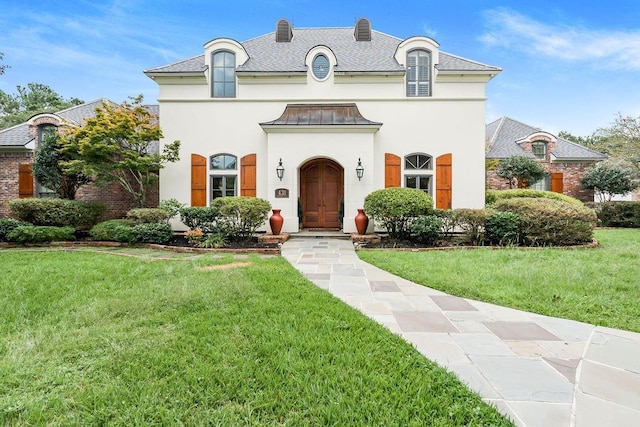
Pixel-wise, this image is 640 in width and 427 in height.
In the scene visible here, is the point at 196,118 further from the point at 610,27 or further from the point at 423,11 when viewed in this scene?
the point at 610,27

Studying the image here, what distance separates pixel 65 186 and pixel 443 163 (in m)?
14.0

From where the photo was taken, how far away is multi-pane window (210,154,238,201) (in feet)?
36.3

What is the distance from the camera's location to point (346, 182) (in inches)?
407

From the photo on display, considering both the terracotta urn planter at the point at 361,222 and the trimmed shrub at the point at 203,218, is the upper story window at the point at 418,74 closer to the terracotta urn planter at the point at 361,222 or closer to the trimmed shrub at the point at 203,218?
the terracotta urn planter at the point at 361,222

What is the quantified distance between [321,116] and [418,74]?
4030 mm

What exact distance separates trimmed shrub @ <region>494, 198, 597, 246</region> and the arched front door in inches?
236

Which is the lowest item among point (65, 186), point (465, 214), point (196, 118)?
point (465, 214)

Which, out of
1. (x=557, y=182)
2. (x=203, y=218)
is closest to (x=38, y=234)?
(x=203, y=218)

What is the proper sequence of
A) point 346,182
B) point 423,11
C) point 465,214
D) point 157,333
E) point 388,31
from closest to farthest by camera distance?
point 157,333 < point 465,214 < point 346,182 < point 423,11 < point 388,31

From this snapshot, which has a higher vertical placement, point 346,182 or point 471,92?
point 471,92

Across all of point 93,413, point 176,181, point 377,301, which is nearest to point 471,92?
point 377,301

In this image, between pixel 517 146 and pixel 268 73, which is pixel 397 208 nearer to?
pixel 268 73

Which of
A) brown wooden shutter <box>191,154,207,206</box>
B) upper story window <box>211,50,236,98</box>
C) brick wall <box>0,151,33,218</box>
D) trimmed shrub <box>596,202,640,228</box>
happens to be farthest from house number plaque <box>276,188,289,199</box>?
trimmed shrub <box>596,202,640,228</box>

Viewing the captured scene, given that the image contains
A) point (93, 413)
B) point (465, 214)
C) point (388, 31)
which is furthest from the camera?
point (388, 31)
